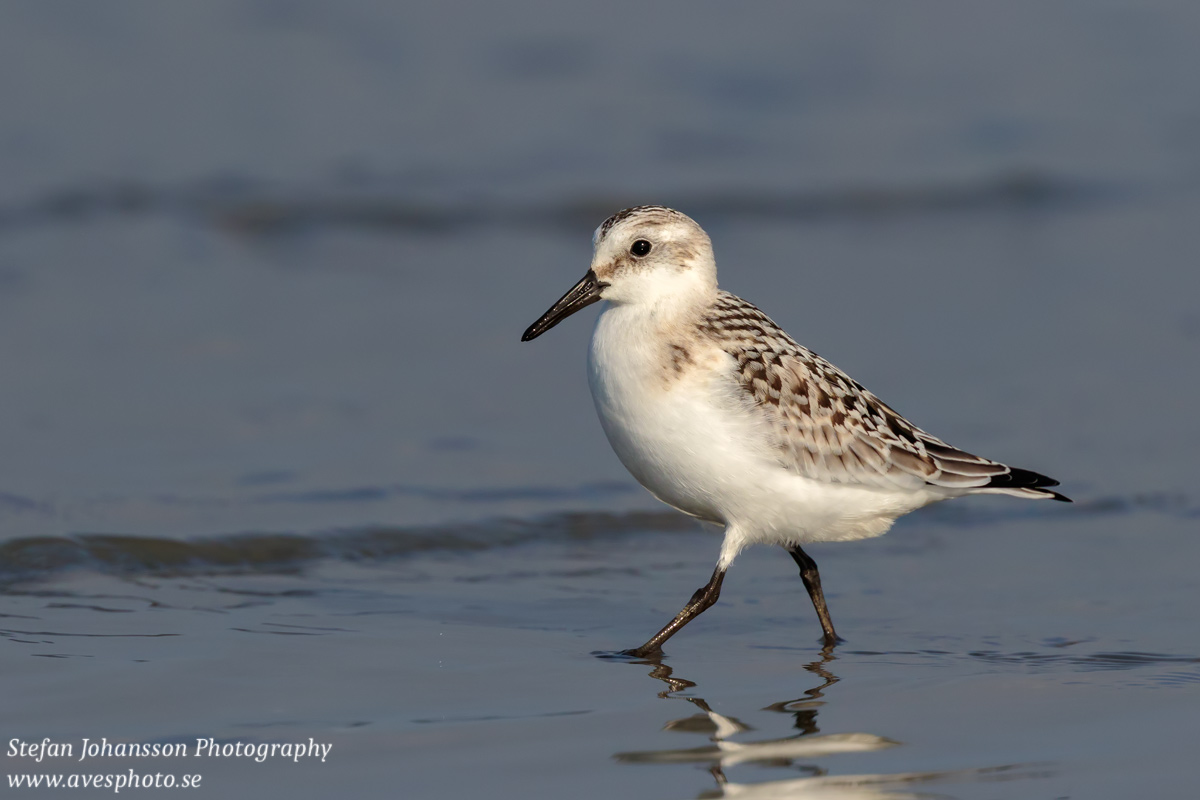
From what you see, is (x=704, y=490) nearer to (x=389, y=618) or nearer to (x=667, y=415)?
(x=667, y=415)

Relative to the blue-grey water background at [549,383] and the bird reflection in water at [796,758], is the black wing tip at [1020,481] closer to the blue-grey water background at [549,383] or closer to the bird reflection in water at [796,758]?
the blue-grey water background at [549,383]

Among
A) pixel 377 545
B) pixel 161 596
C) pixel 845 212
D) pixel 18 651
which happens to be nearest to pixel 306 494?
pixel 377 545

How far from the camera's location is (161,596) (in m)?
8.14

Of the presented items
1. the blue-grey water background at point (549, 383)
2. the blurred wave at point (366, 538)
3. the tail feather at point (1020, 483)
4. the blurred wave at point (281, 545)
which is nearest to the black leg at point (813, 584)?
the blue-grey water background at point (549, 383)

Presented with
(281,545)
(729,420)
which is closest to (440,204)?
(281,545)

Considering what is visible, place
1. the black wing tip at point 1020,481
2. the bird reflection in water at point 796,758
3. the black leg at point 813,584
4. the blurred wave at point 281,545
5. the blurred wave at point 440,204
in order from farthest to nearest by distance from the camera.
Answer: the blurred wave at point 440,204 → the blurred wave at point 281,545 → the black leg at point 813,584 → the black wing tip at point 1020,481 → the bird reflection in water at point 796,758

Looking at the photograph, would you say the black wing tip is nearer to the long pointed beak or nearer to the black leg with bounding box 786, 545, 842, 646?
the black leg with bounding box 786, 545, 842, 646

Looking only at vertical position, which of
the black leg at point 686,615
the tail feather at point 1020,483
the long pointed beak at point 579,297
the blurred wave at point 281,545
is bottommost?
the black leg at point 686,615

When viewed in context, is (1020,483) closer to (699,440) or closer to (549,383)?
(699,440)

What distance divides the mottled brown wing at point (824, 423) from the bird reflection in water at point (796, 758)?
1.14m

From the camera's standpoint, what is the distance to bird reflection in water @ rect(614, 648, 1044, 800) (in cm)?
551

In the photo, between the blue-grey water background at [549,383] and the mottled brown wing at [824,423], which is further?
the mottled brown wing at [824,423]

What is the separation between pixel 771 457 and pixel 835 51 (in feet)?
46.4

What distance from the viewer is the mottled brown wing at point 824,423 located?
6910 millimetres
